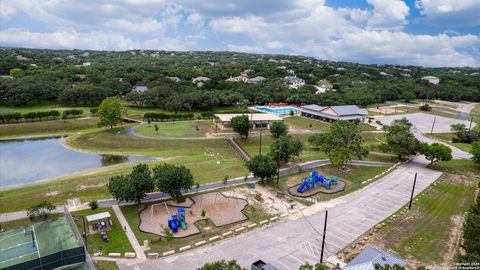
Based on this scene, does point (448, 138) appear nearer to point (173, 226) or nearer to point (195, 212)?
point (195, 212)

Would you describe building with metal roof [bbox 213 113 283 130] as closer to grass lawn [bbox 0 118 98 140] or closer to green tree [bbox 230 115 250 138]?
green tree [bbox 230 115 250 138]

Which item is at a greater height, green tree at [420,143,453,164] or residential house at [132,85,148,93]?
residential house at [132,85,148,93]

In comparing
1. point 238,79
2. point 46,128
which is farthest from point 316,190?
point 238,79

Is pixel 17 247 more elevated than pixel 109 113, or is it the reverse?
pixel 109 113

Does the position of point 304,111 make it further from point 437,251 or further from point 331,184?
point 437,251

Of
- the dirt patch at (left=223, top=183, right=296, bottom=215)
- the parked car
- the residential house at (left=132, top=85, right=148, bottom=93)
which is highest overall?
the residential house at (left=132, top=85, right=148, bottom=93)

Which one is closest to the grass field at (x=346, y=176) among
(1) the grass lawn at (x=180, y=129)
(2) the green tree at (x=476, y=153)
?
(2) the green tree at (x=476, y=153)

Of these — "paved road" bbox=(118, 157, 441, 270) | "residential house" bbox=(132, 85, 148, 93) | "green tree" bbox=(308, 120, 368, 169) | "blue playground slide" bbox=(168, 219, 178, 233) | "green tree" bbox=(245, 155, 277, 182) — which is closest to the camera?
"paved road" bbox=(118, 157, 441, 270)

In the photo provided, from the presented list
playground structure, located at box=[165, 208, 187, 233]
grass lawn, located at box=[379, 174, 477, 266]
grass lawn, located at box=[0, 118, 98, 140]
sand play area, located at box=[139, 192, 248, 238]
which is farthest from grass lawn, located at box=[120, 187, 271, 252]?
grass lawn, located at box=[0, 118, 98, 140]
